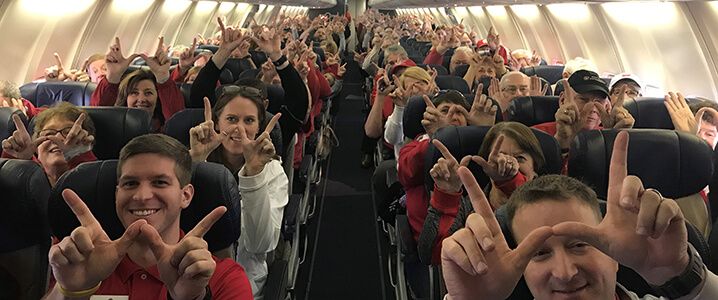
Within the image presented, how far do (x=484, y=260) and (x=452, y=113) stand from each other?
2.31 metres

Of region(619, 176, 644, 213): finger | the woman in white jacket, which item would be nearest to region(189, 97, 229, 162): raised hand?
the woman in white jacket

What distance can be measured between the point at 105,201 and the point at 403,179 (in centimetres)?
161

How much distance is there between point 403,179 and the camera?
3.28 m

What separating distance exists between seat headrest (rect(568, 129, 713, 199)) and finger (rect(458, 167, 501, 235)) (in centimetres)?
136

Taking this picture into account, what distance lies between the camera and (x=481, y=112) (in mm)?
3633

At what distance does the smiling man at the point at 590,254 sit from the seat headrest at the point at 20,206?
1522 millimetres

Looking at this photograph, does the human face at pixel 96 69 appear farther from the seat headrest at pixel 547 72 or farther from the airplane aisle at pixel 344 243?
the seat headrest at pixel 547 72

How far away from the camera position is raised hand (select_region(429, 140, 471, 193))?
2.40 meters

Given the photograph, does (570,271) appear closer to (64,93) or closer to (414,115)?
(414,115)

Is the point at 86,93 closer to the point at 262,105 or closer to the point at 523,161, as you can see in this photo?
the point at 262,105

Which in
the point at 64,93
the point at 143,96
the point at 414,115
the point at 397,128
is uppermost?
the point at 64,93

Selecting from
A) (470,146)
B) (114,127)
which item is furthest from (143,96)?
(470,146)

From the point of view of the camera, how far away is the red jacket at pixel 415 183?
3.20 meters

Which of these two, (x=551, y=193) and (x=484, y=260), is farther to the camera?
(x=551, y=193)
